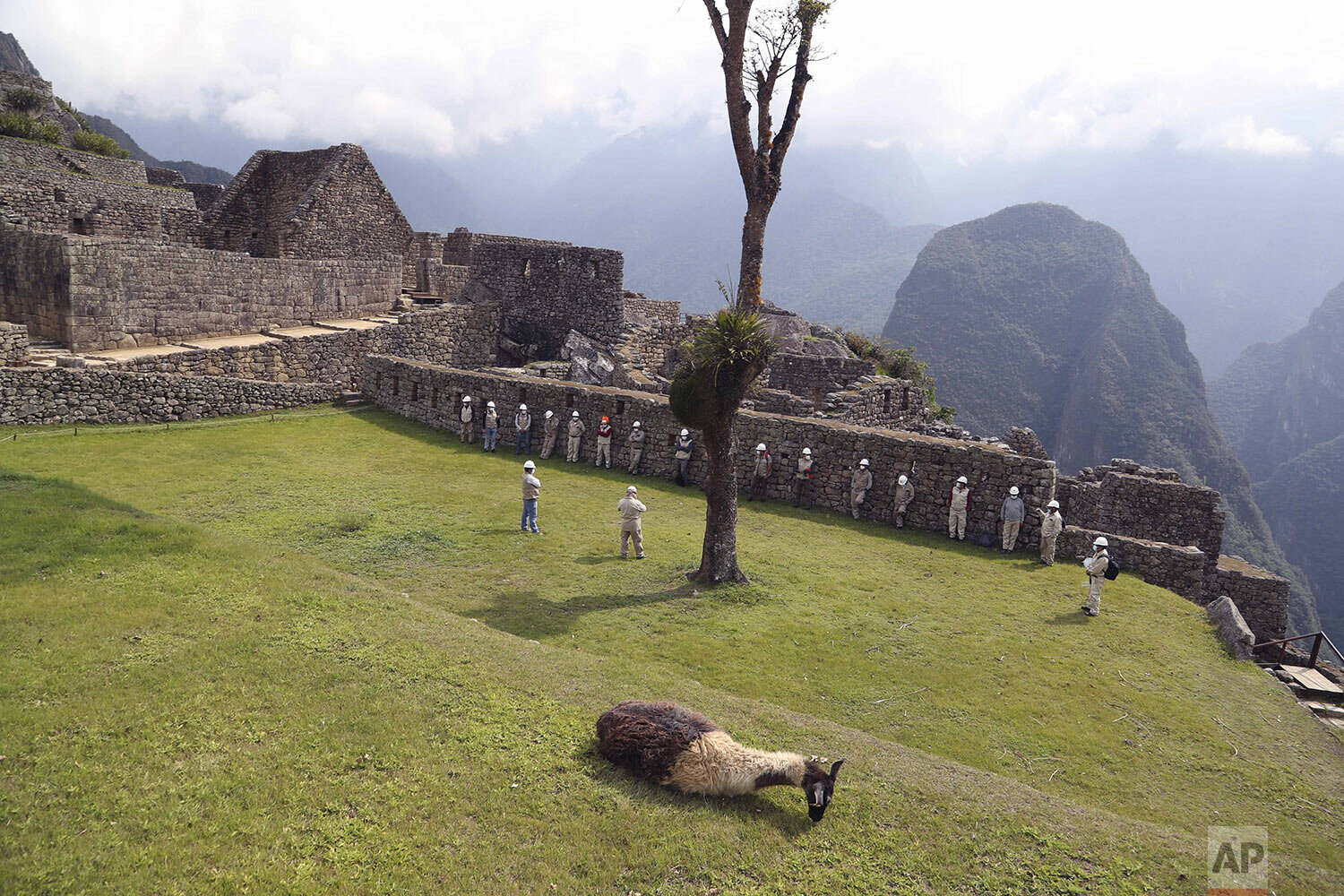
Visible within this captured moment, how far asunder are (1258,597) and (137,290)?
79.4 ft

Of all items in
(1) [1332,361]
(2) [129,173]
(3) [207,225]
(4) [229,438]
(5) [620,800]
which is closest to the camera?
(5) [620,800]

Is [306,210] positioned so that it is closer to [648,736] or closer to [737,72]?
[737,72]

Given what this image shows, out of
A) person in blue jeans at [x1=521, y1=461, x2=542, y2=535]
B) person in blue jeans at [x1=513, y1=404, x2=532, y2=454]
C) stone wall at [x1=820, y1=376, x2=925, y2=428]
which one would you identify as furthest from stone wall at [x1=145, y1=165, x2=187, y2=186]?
person in blue jeans at [x1=521, y1=461, x2=542, y2=535]

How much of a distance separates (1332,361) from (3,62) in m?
139

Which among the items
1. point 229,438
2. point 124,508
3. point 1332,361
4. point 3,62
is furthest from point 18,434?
point 1332,361

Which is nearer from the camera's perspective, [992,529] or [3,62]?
[992,529]

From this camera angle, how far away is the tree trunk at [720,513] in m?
11.2

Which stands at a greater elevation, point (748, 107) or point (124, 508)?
point (748, 107)

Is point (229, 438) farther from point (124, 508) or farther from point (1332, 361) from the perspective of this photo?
point (1332, 361)

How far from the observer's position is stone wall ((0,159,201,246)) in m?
20.2

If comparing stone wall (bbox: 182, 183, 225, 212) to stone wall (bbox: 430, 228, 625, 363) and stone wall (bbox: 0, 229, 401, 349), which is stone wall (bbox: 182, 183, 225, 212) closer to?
stone wall (bbox: 430, 228, 625, 363)

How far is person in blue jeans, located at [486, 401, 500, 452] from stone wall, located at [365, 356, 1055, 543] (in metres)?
0.54

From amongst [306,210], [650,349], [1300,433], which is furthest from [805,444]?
[1300,433]

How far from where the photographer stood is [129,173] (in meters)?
29.9
